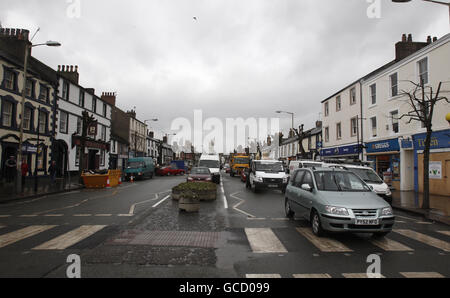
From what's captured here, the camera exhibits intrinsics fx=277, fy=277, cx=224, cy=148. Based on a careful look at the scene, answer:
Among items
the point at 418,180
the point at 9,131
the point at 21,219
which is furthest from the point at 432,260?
the point at 9,131

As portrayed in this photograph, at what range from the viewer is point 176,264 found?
4754 mm

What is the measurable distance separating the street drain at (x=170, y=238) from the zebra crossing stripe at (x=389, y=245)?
367 centimetres

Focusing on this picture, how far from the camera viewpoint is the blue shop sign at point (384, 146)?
20.6m

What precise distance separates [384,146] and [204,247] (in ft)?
68.2

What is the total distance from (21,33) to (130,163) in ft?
52.4

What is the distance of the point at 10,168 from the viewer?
69.9 ft

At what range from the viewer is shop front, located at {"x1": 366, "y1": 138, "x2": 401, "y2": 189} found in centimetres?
2024

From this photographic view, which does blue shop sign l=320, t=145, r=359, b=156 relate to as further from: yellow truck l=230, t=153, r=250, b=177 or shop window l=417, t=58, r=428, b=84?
yellow truck l=230, t=153, r=250, b=177

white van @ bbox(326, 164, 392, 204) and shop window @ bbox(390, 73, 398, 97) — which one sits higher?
shop window @ bbox(390, 73, 398, 97)

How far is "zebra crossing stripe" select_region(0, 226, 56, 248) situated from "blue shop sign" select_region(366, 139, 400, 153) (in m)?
21.9

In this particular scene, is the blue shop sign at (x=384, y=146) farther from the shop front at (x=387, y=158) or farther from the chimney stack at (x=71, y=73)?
the chimney stack at (x=71, y=73)

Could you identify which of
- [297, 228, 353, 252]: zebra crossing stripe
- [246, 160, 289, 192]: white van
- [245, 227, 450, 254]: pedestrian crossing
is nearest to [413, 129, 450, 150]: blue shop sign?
[246, 160, 289, 192]: white van

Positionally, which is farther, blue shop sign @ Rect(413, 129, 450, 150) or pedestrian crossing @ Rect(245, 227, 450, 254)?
blue shop sign @ Rect(413, 129, 450, 150)

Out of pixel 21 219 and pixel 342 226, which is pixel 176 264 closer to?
pixel 342 226
